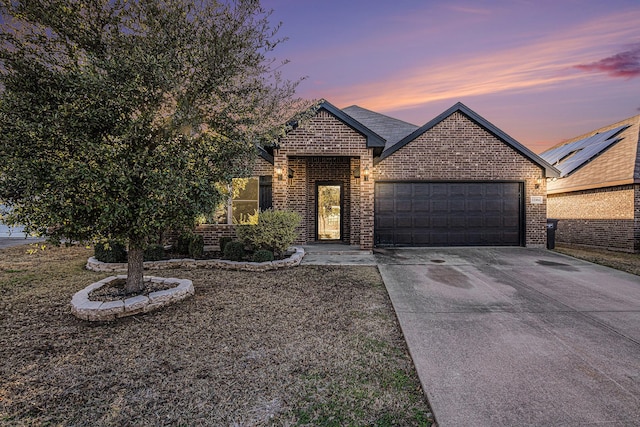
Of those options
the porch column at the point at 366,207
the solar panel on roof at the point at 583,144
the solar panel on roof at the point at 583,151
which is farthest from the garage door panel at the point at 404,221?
the solar panel on roof at the point at 583,144

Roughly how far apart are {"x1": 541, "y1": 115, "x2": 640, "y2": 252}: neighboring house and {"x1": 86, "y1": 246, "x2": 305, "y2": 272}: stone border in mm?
11588

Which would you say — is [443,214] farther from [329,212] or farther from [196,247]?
[196,247]

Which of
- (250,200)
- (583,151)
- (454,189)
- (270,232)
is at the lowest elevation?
(270,232)

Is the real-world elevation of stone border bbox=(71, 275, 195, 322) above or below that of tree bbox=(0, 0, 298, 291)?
below

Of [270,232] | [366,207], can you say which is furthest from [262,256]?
[366,207]

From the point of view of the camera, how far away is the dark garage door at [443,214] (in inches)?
410

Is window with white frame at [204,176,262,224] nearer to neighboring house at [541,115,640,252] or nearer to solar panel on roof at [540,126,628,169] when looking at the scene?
neighboring house at [541,115,640,252]

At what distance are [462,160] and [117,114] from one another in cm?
1012

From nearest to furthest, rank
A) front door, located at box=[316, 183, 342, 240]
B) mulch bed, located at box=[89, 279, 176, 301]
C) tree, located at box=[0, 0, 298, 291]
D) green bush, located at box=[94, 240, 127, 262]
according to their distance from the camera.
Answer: tree, located at box=[0, 0, 298, 291]
mulch bed, located at box=[89, 279, 176, 301]
green bush, located at box=[94, 240, 127, 262]
front door, located at box=[316, 183, 342, 240]

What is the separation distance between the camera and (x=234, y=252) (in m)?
7.26

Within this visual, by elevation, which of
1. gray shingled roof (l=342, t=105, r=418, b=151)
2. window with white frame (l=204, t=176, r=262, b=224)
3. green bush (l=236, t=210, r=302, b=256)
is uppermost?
gray shingled roof (l=342, t=105, r=418, b=151)

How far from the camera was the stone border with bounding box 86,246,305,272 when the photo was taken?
6902 mm

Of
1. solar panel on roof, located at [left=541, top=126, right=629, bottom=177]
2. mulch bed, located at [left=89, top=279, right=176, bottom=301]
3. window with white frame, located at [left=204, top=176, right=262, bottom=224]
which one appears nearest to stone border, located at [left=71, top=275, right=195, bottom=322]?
mulch bed, located at [left=89, top=279, right=176, bottom=301]

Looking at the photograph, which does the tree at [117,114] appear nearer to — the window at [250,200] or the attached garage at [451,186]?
the window at [250,200]
